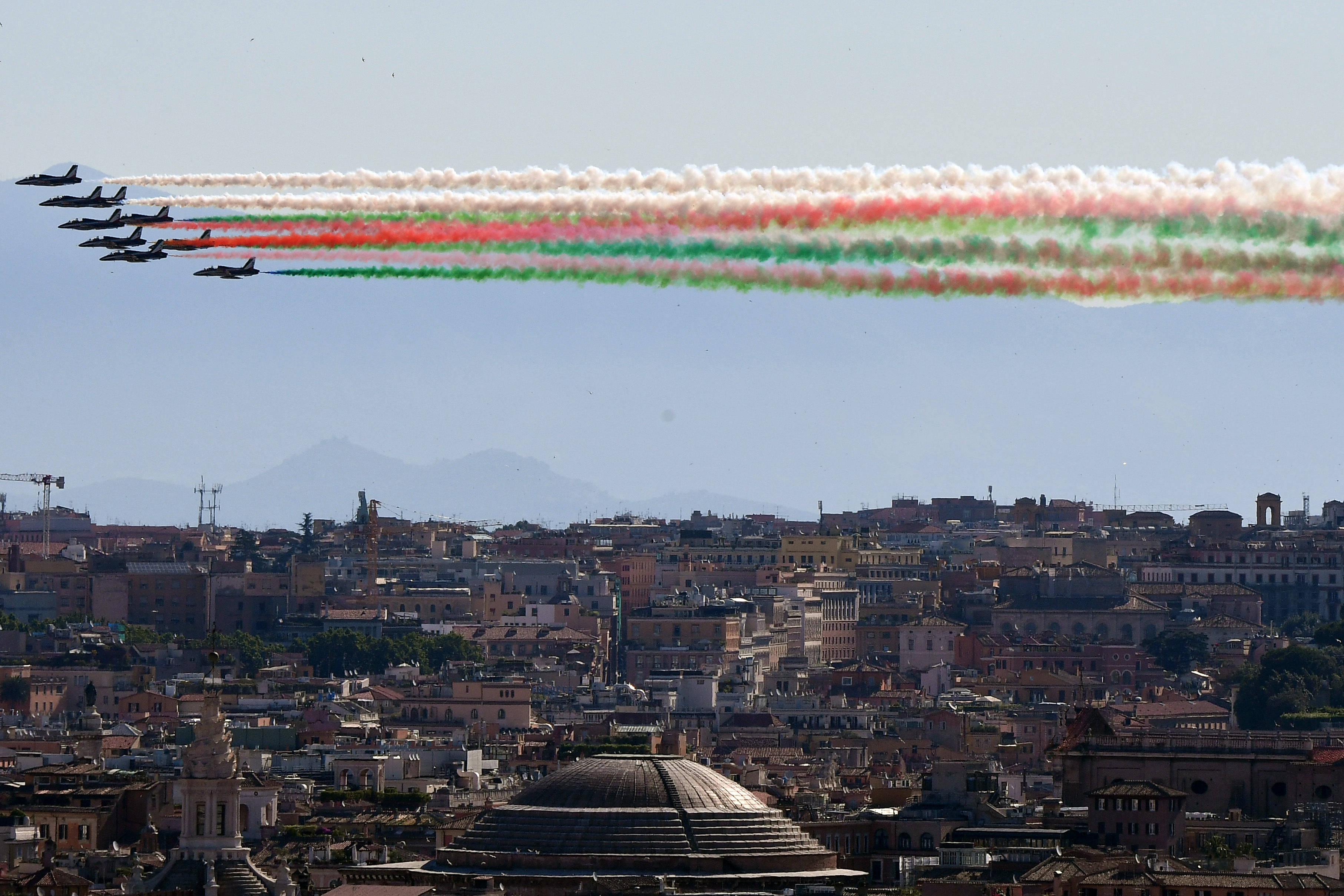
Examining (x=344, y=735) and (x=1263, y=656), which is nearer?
(x=344, y=735)

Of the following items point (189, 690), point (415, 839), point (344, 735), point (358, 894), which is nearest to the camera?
point (358, 894)

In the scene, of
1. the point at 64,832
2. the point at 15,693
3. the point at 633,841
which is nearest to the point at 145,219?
the point at 633,841

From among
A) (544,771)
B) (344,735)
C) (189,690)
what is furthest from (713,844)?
(189,690)

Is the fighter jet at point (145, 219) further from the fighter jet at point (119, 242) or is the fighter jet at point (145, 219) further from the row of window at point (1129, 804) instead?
the row of window at point (1129, 804)

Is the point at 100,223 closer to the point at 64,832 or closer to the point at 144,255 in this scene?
the point at 144,255

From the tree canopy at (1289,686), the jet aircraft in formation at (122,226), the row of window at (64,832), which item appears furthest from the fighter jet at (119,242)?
the tree canopy at (1289,686)

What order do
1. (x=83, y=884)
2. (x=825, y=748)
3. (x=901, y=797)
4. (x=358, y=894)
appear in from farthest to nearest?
(x=825, y=748)
(x=901, y=797)
(x=83, y=884)
(x=358, y=894)

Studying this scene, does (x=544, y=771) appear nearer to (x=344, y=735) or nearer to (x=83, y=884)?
(x=344, y=735)
